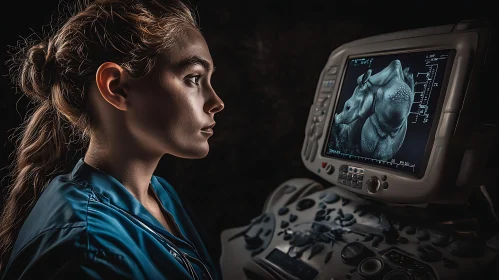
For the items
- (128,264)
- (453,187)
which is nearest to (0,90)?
(128,264)

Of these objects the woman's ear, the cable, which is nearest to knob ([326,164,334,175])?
the cable

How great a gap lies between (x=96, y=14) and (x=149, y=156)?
13.9 inches

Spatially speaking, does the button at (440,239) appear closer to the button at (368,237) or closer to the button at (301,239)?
the button at (368,237)

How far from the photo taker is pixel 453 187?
3.12 ft

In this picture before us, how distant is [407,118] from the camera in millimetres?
1034

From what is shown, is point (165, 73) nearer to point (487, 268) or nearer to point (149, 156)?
point (149, 156)

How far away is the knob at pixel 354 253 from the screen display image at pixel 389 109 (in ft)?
0.79

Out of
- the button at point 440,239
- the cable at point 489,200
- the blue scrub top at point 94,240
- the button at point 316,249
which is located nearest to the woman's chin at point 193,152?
the blue scrub top at point 94,240

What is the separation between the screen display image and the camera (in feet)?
3.26

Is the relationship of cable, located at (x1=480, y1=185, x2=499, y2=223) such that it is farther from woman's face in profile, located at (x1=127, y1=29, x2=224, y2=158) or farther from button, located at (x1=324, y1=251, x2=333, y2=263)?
woman's face in profile, located at (x1=127, y1=29, x2=224, y2=158)

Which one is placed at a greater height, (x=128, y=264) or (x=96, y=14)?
(x=96, y=14)

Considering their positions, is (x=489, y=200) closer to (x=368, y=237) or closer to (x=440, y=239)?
(x=440, y=239)

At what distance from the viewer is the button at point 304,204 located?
51.9 inches

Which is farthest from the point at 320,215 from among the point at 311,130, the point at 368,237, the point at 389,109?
the point at 389,109
